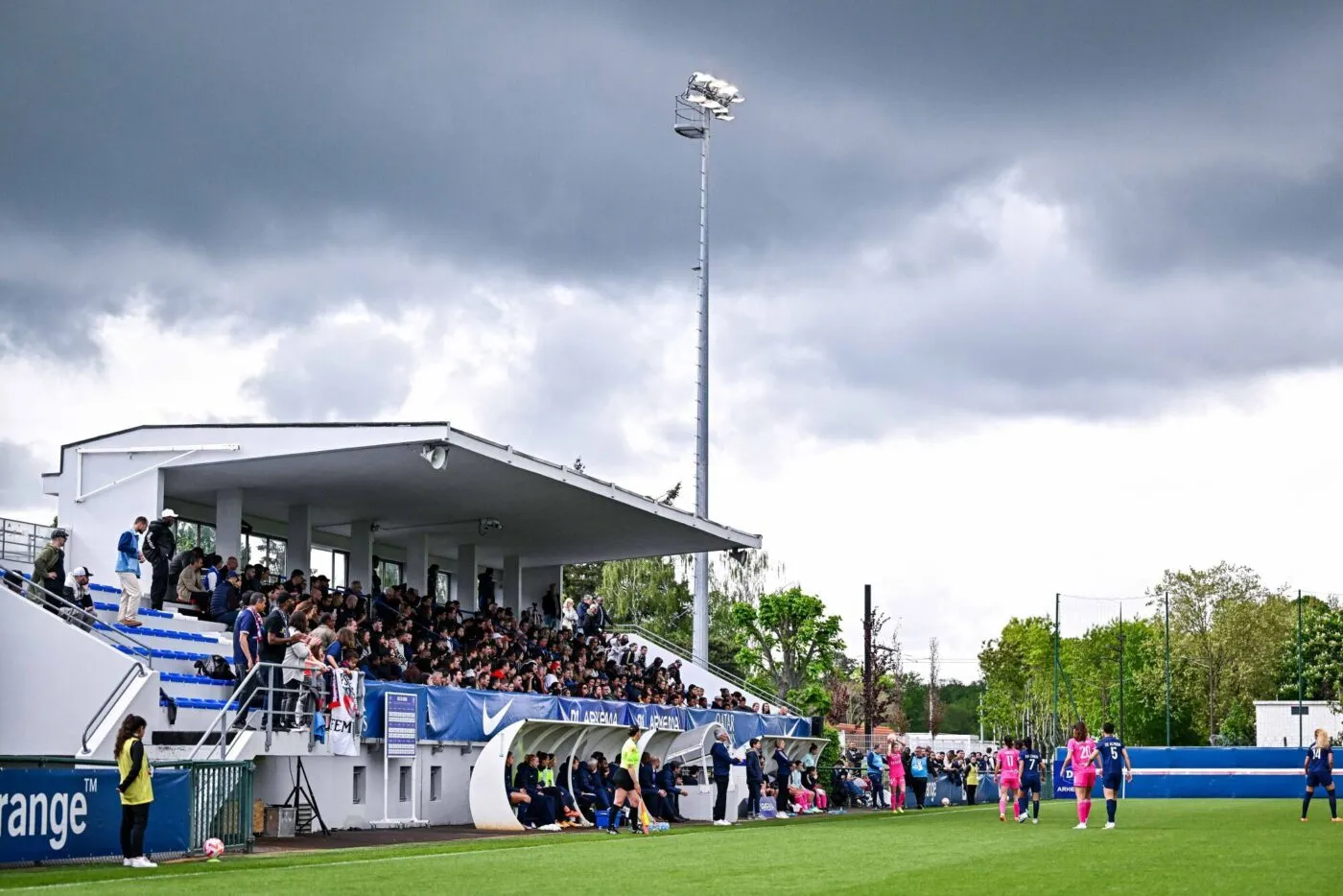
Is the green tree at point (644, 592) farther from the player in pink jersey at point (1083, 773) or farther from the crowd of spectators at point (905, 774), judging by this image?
the player in pink jersey at point (1083, 773)

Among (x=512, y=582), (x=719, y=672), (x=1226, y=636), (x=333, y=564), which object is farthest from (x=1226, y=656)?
(x=333, y=564)

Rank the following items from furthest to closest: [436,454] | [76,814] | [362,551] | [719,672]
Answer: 1. [719,672]
2. [362,551]
3. [436,454]
4. [76,814]

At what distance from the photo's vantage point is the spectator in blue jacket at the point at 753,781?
109 feet

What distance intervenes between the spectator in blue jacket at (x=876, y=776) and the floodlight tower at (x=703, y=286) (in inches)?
229

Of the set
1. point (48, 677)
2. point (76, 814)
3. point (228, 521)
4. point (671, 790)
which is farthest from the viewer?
point (228, 521)

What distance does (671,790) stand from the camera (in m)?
30.5

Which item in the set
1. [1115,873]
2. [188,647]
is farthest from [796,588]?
[1115,873]

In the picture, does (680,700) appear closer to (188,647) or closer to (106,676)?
(188,647)

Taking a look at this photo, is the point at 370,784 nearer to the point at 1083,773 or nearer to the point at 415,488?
the point at 415,488

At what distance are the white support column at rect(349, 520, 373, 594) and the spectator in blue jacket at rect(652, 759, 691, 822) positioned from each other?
11495 millimetres

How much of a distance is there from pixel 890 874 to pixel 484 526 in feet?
85.1

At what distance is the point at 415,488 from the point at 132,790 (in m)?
18.7

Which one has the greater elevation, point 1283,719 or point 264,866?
point 1283,719

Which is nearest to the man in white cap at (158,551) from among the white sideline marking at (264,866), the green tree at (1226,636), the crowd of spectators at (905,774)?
the white sideline marking at (264,866)
